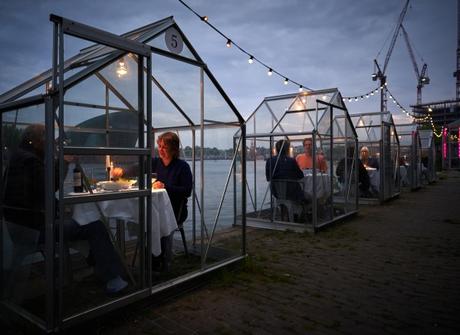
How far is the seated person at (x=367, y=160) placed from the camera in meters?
12.4

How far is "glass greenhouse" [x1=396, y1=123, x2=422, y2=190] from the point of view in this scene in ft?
53.4

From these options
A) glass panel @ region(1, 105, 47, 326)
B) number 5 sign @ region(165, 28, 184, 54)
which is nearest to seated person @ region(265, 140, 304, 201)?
number 5 sign @ region(165, 28, 184, 54)

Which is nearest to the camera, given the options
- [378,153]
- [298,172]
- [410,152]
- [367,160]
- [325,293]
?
[325,293]

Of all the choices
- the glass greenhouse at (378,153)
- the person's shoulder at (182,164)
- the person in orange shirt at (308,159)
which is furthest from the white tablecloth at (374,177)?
the person's shoulder at (182,164)

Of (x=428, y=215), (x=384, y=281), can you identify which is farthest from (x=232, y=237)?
(x=428, y=215)

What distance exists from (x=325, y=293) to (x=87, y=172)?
9.78 ft

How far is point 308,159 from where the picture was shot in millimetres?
8047

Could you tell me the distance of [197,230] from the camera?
6242 millimetres

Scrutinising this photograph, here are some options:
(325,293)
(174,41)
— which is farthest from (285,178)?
(174,41)

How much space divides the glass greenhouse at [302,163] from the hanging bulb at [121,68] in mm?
4596

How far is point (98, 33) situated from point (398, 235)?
6.84 m

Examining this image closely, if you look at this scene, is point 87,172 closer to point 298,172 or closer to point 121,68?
point 121,68

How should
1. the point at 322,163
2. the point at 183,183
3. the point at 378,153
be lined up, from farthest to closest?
the point at 378,153
the point at 322,163
the point at 183,183

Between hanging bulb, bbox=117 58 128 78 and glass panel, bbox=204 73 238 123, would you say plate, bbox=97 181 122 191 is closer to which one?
hanging bulb, bbox=117 58 128 78
